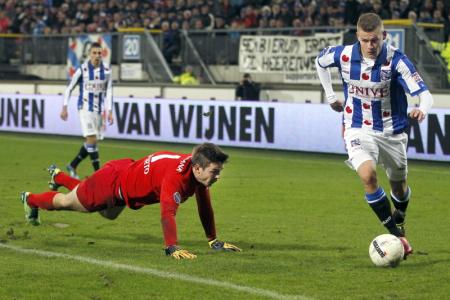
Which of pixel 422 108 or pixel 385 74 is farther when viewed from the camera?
pixel 385 74

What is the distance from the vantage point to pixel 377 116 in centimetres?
935

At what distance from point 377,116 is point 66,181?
323 cm

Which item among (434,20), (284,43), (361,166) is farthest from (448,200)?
(284,43)

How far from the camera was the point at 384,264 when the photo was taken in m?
8.47

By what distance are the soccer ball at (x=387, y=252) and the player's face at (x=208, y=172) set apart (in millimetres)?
1411

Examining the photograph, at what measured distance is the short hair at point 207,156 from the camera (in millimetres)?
8453

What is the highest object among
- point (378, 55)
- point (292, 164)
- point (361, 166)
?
point (378, 55)

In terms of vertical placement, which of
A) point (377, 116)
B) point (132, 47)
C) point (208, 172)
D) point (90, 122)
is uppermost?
point (377, 116)

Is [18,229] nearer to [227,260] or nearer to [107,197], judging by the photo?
[107,197]

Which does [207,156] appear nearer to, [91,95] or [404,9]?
[91,95]

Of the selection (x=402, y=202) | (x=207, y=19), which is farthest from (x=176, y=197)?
(x=207, y=19)

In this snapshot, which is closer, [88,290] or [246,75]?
[88,290]

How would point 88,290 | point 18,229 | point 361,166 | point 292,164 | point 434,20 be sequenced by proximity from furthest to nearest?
1. point 434,20
2. point 292,164
3. point 18,229
4. point 361,166
5. point 88,290

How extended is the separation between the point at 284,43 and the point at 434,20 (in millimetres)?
3793
